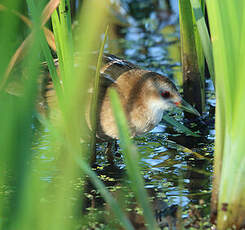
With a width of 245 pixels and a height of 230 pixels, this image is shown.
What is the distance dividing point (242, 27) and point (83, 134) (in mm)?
1444

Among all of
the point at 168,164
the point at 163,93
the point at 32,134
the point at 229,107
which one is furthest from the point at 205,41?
the point at 32,134

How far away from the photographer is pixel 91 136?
10.6ft

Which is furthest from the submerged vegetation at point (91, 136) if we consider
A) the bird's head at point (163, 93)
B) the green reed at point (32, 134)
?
the bird's head at point (163, 93)

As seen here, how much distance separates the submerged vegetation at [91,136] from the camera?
1307mm

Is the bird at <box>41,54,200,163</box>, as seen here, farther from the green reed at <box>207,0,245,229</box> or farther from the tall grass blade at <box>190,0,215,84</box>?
the green reed at <box>207,0,245,229</box>

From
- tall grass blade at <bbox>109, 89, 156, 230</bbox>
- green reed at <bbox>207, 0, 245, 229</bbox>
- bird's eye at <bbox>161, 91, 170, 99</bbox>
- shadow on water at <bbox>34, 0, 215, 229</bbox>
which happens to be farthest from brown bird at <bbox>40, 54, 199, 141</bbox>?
tall grass blade at <bbox>109, 89, 156, 230</bbox>

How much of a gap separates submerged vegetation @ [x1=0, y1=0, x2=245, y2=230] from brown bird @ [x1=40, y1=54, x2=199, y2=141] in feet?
0.46

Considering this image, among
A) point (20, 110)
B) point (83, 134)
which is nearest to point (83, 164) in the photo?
point (20, 110)

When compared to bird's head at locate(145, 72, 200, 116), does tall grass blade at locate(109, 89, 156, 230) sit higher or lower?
lower

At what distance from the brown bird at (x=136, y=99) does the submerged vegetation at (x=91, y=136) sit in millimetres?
141

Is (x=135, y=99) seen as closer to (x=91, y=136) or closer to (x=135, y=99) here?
(x=135, y=99)

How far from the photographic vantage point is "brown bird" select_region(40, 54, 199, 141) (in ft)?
11.2

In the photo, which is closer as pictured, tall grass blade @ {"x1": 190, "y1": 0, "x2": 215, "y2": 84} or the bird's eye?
tall grass blade @ {"x1": 190, "y1": 0, "x2": 215, "y2": 84}

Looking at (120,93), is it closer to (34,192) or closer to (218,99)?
(218,99)
